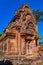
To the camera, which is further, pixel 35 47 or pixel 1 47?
pixel 1 47

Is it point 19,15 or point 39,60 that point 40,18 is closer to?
point 19,15

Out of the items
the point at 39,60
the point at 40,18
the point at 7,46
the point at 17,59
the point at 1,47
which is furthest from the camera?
the point at 40,18

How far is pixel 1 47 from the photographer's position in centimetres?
2436

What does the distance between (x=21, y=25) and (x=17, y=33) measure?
0.98 meters

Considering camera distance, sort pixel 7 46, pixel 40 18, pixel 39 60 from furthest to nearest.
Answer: pixel 40 18 < pixel 7 46 < pixel 39 60

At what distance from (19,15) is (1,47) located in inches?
172

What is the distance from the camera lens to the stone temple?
2202cm

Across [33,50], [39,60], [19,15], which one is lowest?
[39,60]

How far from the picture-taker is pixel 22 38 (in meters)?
22.5

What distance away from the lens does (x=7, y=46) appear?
22234mm

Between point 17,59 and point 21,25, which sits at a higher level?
point 21,25

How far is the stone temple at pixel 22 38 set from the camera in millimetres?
22016

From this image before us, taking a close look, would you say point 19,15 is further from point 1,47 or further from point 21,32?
point 1,47

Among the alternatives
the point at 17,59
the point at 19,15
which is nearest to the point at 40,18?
the point at 19,15
